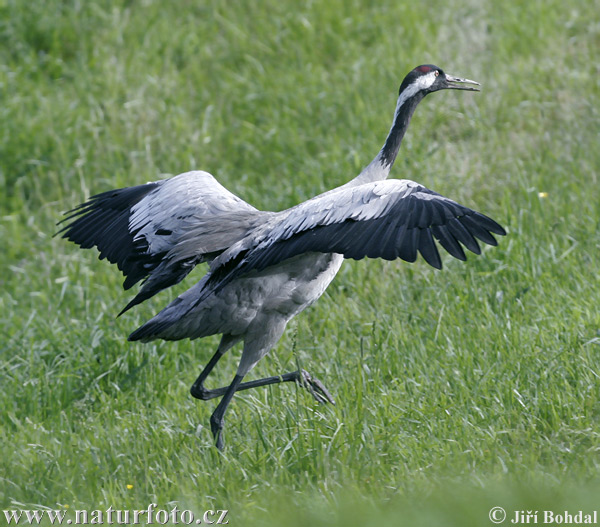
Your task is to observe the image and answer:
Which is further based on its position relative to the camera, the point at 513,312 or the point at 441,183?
the point at 441,183

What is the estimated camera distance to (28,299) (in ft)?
24.5

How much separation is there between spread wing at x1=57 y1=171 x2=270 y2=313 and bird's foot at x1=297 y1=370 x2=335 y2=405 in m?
0.85

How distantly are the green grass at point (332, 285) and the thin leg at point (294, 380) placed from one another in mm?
112

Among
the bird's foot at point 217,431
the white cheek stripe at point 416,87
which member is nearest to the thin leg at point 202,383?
the bird's foot at point 217,431

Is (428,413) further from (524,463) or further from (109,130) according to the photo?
(109,130)

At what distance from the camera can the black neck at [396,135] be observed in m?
5.67

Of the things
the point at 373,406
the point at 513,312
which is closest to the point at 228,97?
the point at 513,312

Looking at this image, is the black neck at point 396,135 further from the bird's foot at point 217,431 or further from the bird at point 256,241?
the bird's foot at point 217,431

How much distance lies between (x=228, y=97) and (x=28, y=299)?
3.13m

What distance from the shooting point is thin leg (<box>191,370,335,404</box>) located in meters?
5.37

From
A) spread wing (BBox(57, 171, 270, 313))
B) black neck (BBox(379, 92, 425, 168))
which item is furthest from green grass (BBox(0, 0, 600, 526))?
black neck (BBox(379, 92, 425, 168))

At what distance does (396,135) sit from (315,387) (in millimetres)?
1556

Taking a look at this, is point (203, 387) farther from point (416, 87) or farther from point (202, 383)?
point (416, 87)

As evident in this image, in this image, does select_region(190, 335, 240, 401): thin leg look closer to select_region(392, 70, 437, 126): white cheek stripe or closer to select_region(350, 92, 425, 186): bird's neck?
select_region(350, 92, 425, 186): bird's neck
